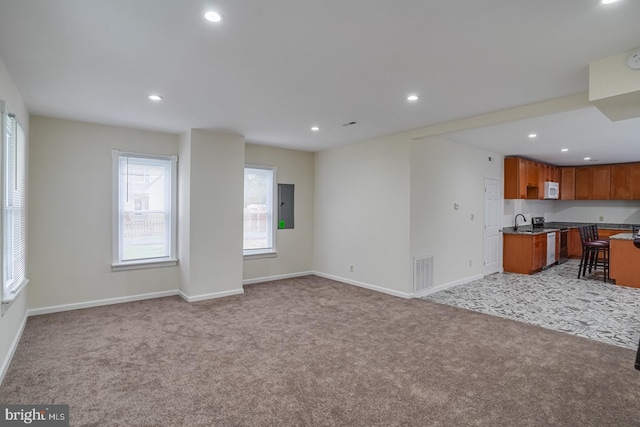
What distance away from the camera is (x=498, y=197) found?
6.94m

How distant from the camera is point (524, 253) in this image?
678 cm

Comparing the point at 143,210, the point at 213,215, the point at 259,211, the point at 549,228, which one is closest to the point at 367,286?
the point at 259,211

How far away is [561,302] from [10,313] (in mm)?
6545

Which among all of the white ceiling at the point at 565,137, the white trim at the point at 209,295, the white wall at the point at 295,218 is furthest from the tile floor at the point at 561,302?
the white trim at the point at 209,295

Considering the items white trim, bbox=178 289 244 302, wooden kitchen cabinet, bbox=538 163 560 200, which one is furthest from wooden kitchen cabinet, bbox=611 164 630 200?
white trim, bbox=178 289 244 302

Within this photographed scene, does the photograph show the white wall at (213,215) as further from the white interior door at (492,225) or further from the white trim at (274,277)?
the white interior door at (492,225)

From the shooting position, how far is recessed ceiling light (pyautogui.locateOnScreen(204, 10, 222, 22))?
196 cm

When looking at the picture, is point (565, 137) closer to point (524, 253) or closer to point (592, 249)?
point (524, 253)

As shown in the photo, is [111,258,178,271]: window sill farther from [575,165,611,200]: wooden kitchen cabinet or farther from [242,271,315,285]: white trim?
[575,165,611,200]: wooden kitchen cabinet

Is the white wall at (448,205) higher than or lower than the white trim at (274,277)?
higher

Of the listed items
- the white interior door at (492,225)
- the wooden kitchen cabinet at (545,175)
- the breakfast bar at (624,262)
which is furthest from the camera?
the wooden kitchen cabinet at (545,175)

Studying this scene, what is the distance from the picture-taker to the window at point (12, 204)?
2742mm

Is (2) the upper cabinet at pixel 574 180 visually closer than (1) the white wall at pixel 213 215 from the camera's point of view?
No

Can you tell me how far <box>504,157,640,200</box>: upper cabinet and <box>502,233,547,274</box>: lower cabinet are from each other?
89 centimetres
